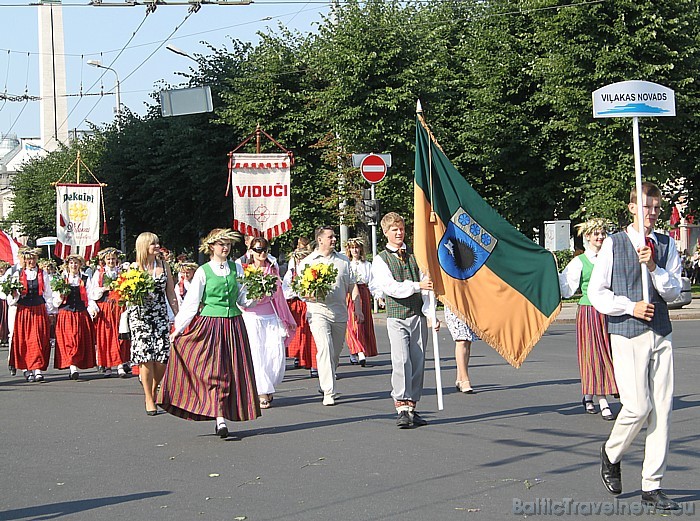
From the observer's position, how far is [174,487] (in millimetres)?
7203

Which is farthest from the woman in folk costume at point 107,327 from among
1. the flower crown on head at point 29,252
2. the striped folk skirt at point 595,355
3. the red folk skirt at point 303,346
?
the striped folk skirt at point 595,355

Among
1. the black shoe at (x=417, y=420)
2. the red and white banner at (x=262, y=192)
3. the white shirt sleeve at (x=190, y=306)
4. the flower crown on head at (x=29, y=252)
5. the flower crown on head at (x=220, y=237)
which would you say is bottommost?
the black shoe at (x=417, y=420)

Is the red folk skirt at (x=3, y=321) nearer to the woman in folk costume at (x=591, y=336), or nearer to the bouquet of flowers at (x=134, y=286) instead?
the bouquet of flowers at (x=134, y=286)

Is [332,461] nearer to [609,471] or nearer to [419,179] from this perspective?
[609,471]

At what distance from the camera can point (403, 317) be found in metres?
9.59

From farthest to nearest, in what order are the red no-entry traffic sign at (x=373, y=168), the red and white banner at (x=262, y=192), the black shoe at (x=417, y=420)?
the red no-entry traffic sign at (x=373, y=168) → the red and white banner at (x=262, y=192) → the black shoe at (x=417, y=420)

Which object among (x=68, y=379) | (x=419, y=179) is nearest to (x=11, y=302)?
(x=68, y=379)

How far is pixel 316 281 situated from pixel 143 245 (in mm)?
1809

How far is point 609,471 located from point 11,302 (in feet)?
34.7

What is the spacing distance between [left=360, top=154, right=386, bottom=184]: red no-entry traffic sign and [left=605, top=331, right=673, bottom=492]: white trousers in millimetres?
17306

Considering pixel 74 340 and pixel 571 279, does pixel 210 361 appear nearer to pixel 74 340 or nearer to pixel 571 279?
pixel 571 279

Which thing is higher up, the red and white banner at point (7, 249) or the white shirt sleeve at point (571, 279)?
the red and white banner at point (7, 249)

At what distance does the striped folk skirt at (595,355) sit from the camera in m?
9.77

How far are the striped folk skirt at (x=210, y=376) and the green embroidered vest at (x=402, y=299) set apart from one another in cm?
134
